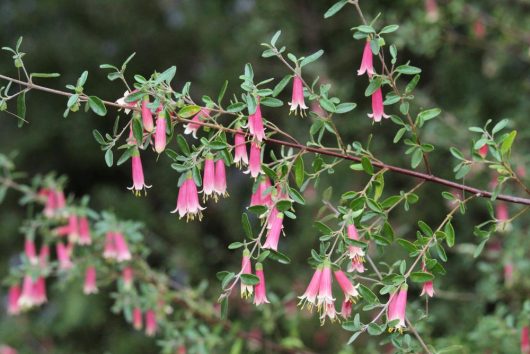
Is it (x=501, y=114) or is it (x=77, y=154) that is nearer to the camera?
(x=501, y=114)

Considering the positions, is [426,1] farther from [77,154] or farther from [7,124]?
[7,124]

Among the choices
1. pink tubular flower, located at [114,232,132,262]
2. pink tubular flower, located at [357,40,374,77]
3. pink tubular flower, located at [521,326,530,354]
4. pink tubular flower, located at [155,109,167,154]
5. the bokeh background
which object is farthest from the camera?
the bokeh background

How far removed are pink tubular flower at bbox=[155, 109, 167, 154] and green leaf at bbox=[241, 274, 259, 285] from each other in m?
0.27

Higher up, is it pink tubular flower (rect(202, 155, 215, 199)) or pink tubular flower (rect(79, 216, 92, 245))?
pink tubular flower (rect(202, 155, 215, 199))

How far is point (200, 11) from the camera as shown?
14.0ft

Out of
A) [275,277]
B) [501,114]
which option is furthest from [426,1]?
[275,277]

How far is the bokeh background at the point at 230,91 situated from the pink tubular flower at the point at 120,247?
0.84 m

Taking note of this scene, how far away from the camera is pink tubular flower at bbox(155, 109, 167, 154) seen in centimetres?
134

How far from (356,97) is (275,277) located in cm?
119

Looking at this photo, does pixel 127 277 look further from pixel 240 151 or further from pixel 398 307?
pixel 398 307

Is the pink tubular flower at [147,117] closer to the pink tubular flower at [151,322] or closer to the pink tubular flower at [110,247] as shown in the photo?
the pink tubular flower at [110,247]

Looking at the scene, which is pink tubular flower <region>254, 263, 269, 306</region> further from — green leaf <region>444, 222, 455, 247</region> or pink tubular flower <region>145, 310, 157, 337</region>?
pink tubular flower <region>145, 310, 157, 337</region>

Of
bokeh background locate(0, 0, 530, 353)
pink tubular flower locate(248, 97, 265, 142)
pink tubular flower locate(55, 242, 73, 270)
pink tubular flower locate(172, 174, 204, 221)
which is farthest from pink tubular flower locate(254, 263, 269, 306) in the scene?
bokeh background locate(0, 0, 530, 353)

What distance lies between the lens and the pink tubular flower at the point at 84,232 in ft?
7.98
